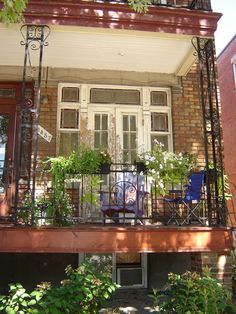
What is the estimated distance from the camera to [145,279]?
22.6ft

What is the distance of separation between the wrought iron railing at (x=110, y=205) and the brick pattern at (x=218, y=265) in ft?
1.69

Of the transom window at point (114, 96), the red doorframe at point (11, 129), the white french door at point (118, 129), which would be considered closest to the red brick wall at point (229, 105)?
the transom window at point (114, 96)

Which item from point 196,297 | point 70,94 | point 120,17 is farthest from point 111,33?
point 196,297

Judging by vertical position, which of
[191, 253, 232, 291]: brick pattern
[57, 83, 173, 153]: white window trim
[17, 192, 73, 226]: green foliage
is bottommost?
[191, 253, 232, 291]: brick pattern

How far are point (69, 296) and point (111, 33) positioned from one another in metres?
4.29

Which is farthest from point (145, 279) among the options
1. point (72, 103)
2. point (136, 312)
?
point (72, 103)

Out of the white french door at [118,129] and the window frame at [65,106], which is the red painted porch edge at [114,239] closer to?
the white french door at [118,129]

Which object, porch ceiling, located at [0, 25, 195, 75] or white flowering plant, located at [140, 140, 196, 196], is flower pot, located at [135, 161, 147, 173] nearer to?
white flowering plant, located at [140, 140, 196, 196]

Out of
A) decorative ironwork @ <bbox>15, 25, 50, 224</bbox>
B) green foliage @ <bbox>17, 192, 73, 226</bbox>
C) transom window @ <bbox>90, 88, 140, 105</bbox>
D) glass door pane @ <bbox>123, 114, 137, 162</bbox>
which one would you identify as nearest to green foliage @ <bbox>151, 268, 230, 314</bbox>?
green foliage @ <bbox>17, 192, 73, 226</bbox>

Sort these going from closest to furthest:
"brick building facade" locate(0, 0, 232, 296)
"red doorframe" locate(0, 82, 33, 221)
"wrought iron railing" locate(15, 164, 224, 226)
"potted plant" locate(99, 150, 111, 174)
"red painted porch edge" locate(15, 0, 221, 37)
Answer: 1. "brick building facade" locate(0, 0, 232, 296)
2. "wrought iron railing" locate(15, 164, 224, 226)
3. "red painted porch edge" locate(15, 0, 221, 37)
4. "potted plant" locate(99, 150, 111, 174)
5. "red doorframe" locate(0, 82, 33, 221)

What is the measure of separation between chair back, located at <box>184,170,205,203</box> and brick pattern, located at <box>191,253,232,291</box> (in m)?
0.99

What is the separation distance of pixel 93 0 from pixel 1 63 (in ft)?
8.46

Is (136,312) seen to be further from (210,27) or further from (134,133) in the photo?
(210,27)

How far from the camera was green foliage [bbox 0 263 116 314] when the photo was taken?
4175 mm
